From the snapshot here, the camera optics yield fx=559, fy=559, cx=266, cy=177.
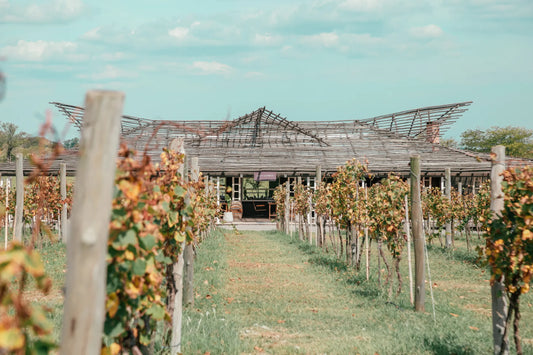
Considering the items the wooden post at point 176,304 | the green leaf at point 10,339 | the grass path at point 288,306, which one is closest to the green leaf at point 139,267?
the green leaf at point 10,339

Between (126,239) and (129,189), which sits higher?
(129,189)

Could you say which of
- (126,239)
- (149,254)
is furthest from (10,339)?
(149,254)

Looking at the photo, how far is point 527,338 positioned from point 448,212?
34.7ft

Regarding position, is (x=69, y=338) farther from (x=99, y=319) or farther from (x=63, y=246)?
(x=63, y=246)

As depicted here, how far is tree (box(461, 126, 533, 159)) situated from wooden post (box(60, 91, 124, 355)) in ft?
187

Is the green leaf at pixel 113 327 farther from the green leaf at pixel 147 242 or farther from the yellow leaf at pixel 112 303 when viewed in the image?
the green leaf at pixel 147 242

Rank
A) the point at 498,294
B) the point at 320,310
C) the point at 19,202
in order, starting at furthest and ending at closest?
the point at 19,202 < the point at 320,310 < the point at 498,294

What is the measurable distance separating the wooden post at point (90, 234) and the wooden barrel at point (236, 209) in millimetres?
25012

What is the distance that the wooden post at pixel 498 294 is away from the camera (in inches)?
215

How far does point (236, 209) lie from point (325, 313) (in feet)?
64.3

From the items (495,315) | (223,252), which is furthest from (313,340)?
(223,252)

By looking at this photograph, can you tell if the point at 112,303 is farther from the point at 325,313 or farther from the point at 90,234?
the point at 325,313

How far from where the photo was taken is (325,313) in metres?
7.79

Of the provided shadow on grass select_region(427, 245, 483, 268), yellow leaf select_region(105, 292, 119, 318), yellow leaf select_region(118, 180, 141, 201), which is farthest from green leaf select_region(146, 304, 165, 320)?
shadow on grass select_region(427, 245, 483, 268)
